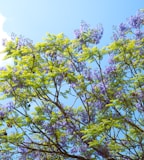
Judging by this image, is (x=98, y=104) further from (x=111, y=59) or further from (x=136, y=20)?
(x=136, y=20)

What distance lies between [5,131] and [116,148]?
3520mm

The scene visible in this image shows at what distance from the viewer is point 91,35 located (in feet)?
40.0

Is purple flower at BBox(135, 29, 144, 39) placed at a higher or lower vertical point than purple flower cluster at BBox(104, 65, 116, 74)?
higher

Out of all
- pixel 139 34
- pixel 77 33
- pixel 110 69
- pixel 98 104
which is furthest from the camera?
pixel 139 34

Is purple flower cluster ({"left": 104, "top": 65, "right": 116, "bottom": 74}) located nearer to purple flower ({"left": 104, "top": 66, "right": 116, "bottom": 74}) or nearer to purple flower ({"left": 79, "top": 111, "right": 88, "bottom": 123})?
purple flower ({"left": 104, "top": 66, "right": 116, "bottom": 74})

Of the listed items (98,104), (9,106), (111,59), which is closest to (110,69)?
(111,59)

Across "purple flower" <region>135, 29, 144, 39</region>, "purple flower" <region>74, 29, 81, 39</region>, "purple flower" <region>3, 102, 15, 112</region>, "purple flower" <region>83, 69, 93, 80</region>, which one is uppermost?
"purple flower" <region>135, 29, 144, 39</region>

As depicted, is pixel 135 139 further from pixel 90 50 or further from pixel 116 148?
pixel 90 50

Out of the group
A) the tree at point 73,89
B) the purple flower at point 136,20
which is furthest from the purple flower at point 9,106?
the purple flower at point 136,20

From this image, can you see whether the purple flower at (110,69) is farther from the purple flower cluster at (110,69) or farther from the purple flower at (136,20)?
the purple flower at (136,20)

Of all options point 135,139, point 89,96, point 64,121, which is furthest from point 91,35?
point 135,139

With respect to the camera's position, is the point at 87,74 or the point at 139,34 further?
the point at 139,34

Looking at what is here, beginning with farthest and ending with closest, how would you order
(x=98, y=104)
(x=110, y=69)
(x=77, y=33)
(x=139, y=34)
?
1. (x=139, y=34)
2. (x=77, y=33)
3. (x=98, y=104)
4. (x=110, y=69)

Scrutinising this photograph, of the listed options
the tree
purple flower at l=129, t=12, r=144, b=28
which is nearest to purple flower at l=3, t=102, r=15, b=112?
the tree
